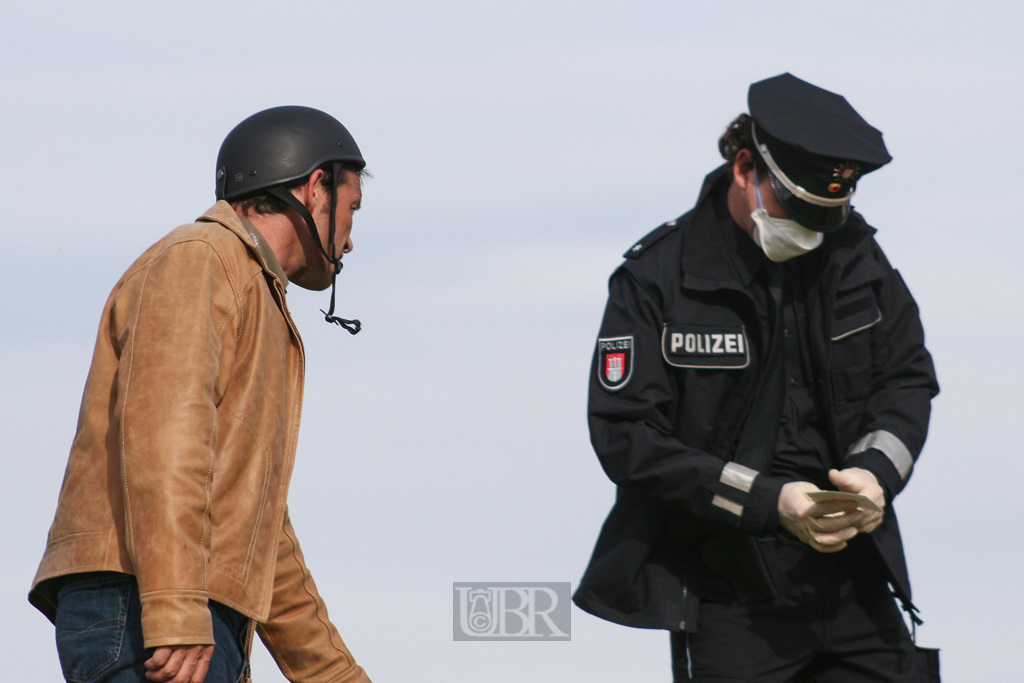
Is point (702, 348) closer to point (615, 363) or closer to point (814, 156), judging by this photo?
point (615, 363)

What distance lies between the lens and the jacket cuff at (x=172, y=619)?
322cm

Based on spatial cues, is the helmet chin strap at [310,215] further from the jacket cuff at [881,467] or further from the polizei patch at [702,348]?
the jacket cuff at [881,467]

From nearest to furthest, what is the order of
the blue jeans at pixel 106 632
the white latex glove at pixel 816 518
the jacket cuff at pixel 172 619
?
the jacket cuff at pixel 172 619 < the blue jeans at pixel 106 632 < the white latex glove at pixel 816 518

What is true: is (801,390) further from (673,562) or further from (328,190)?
(328,190)

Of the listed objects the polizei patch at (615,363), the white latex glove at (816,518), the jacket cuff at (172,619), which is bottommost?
the jacket cuff at (172,619)

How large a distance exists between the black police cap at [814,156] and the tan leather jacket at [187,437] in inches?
59.1

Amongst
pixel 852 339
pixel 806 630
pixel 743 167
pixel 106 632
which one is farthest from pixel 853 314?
pixel 106 632

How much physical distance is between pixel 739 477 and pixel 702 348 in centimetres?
42

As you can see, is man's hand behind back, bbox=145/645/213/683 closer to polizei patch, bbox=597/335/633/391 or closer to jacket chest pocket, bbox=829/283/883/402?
polizei patch, bbox=597/335/633/391

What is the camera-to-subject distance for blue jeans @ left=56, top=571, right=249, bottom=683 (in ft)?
10.9

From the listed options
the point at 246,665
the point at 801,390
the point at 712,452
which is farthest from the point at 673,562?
the point at 246,665

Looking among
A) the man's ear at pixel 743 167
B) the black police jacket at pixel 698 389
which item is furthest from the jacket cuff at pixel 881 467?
the man's ear at pixel 743 167

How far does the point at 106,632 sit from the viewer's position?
336cm

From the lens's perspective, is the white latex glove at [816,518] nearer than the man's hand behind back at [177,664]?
No
